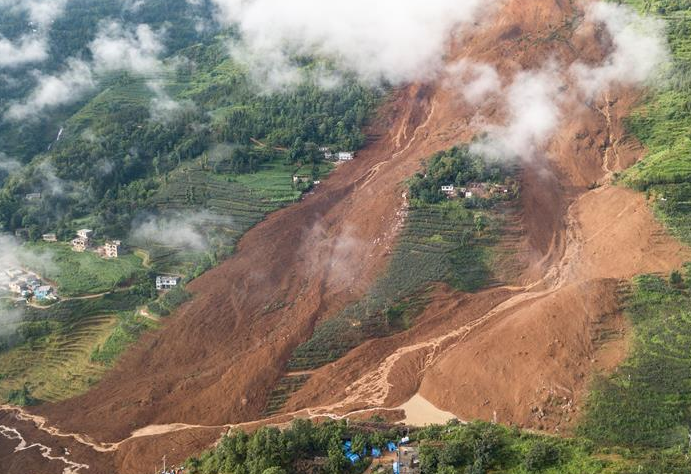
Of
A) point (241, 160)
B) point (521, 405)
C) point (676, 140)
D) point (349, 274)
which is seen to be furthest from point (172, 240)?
point (676, 140)

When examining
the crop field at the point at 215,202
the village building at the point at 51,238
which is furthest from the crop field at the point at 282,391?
the village building at the point at 51,238

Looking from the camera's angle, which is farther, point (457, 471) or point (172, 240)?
point (172, 240)

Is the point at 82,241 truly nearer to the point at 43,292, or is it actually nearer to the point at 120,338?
the point at 43,292

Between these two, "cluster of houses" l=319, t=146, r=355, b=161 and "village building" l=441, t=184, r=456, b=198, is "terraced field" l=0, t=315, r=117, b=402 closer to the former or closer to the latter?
"cluster of houses" l=319, t=146, r=355, b=161

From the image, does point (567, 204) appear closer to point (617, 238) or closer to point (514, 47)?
point (617, 238)

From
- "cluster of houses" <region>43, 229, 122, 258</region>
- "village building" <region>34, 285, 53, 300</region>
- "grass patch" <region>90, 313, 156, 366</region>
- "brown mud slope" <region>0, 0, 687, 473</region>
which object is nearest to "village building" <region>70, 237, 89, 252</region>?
"cluster of houses" <region>43, 229, 122, 258</region>

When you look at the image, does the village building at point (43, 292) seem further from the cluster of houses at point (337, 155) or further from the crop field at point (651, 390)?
the crop field at point (651, 390)

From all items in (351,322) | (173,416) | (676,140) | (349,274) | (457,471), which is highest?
(676,140)
